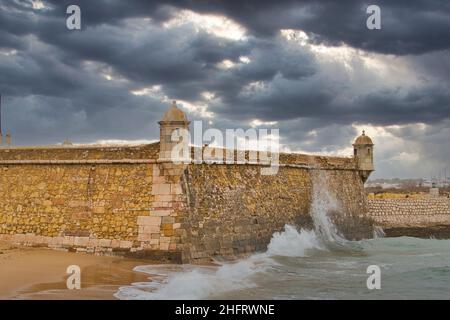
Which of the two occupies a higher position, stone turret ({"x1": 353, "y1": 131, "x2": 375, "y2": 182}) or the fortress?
stone turret ({"x1": 353, "y1": 131, "x2": 375, "y2": 182})

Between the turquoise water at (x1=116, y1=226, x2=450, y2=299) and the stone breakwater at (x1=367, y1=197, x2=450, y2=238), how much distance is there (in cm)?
831

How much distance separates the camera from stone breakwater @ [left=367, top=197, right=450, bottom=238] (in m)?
31.8

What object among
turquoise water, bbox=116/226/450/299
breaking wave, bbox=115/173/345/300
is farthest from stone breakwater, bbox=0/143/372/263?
turquoise water, bbox=116/226/450/299

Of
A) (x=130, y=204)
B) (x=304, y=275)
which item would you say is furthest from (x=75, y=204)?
(x=304, y=275)

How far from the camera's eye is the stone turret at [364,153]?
2827 centimetres

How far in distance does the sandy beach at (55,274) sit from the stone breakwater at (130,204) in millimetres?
594

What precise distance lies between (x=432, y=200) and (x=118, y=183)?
24.2 m

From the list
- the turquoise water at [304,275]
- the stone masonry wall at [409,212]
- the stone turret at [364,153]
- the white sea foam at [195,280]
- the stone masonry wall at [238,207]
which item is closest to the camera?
the white sea foam at [195,280]

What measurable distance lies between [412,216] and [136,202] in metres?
21.7

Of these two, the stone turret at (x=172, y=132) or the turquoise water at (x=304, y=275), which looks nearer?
the turquoise water at (x=304, y=275)

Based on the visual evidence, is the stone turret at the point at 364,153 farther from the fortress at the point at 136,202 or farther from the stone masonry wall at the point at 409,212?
the fortress at the point at 136,202

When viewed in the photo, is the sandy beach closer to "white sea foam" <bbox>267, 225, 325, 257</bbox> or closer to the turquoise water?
the turquoise water

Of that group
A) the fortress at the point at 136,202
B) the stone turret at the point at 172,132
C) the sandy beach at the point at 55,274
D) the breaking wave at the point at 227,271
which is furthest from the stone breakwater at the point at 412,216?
the sandy beach at the point at 55,274
